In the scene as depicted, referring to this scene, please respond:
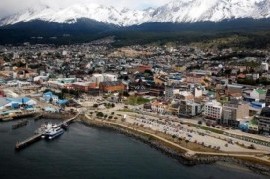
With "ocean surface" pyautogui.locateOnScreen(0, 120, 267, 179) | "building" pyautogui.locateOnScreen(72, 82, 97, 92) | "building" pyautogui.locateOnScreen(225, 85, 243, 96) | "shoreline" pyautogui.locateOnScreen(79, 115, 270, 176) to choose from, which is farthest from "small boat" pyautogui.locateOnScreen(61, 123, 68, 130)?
"building" pyautogui.locateOnScreen(225, 85, 243, 96)

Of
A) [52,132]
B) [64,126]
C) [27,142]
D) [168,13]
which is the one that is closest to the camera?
[27,142]

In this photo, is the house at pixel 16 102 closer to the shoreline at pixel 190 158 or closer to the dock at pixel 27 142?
the dock at pixel 27 142

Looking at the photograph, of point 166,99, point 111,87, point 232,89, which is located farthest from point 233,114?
point 111,87

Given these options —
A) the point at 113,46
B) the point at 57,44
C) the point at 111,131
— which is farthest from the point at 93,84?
the point at 57,44

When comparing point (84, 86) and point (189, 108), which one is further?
point (84, 86)

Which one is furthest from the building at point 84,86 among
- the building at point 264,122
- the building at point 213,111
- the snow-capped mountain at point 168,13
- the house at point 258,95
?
the snow-capped mountain at point 168,13

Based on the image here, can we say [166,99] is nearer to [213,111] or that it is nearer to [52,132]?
[213,111]
